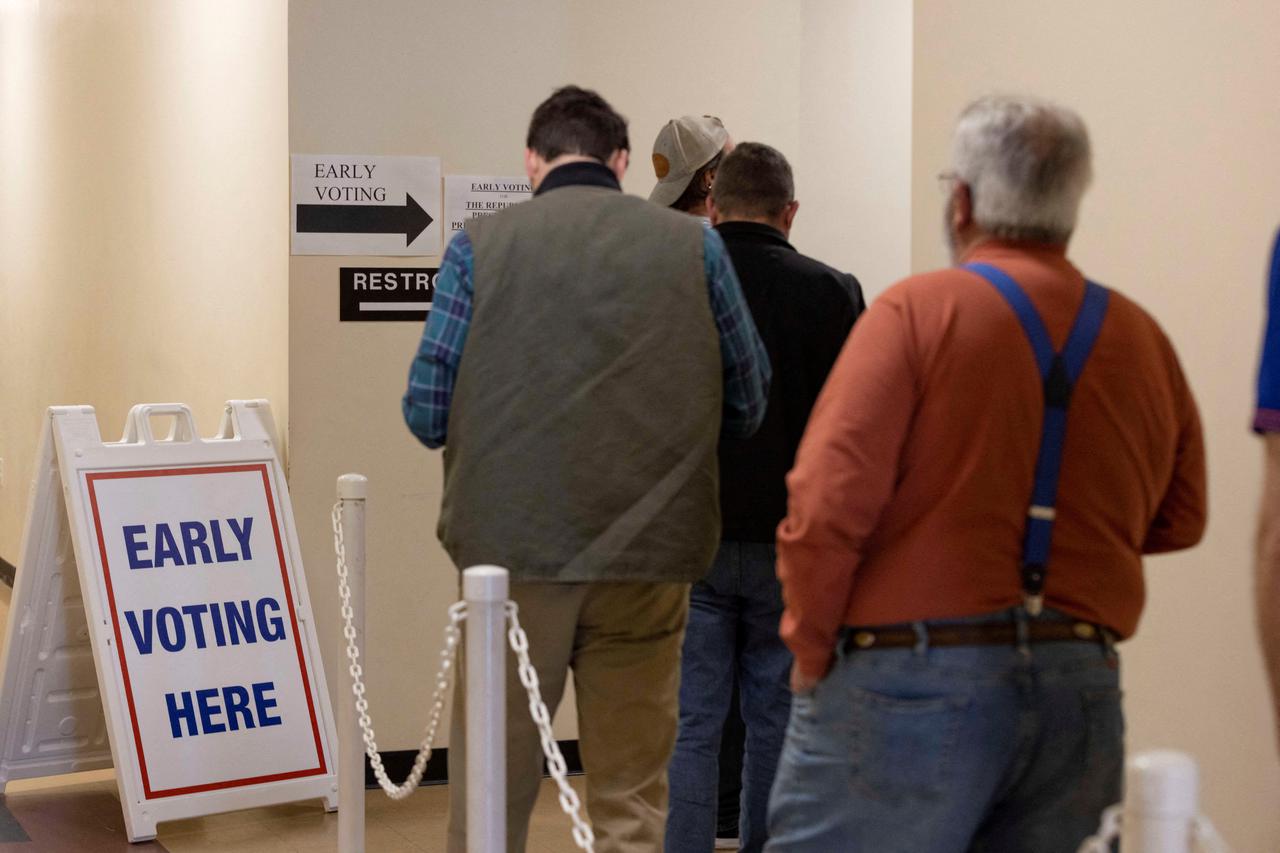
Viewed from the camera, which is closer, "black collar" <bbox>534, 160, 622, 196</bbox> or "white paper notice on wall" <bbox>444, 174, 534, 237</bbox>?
"black collar" <bbox>534, 160, 622, 196</bbox>

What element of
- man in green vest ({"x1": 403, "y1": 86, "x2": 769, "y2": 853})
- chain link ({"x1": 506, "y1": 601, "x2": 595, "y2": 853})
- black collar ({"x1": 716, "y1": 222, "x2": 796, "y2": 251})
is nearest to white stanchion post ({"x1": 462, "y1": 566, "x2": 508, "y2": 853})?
chain link ({"x1": 506, "y1": 601, "x2": 595, "y2": 853})

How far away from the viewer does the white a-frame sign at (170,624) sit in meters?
3.97

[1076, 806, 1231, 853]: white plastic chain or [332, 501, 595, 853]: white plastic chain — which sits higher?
[1076, 806, 1231, 853]: white plastic chain

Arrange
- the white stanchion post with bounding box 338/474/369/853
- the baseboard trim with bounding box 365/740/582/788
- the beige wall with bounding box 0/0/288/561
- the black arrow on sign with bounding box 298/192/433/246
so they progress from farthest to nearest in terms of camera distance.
Result: the beige wall with bounding box 0/0/288/561, the baseboard trim with bounding box 365/740/582/788, the black arrow on sign with bounding box 298/192/433/246, the white stanchion post with bounding box 338/474/369/853

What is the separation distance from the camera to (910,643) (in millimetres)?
1754

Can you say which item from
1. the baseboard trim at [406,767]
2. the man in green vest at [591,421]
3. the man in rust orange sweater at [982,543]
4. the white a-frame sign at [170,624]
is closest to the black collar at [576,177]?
the man in green vest at [591,421]

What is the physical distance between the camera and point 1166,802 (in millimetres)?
1398

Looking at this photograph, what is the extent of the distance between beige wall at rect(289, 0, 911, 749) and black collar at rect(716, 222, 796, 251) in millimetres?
1338

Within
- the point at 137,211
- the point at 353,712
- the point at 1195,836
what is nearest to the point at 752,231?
the point at 353,712

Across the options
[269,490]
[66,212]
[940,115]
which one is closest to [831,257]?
[940,115]

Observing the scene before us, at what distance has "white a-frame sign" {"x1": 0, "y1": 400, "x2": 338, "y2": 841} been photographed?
156 inches

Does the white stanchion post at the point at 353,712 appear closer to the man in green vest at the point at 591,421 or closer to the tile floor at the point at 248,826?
the tile floor at the point at 248,826

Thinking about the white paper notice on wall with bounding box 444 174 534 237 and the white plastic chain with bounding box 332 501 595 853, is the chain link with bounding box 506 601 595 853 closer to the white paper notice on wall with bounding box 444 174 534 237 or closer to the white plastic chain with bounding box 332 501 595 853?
the white plastic chain with bounding box 332 501 595 853

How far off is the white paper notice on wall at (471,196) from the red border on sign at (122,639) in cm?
87
